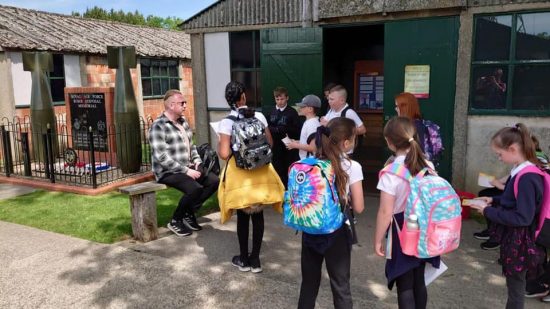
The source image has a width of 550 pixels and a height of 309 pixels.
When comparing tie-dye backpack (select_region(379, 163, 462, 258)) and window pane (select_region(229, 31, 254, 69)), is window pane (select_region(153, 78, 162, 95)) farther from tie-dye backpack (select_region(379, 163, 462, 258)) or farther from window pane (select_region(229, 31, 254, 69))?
tie-dye backpack (select_region(379, 163, 462, 258))

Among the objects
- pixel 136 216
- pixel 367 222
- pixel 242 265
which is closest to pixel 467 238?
pixel 367 222

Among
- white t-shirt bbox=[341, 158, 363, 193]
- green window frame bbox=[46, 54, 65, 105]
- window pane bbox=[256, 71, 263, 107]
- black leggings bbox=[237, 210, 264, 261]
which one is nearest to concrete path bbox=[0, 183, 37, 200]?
window pane bbox=[256, 71, 263, 107]

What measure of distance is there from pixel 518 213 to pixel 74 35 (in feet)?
49.8

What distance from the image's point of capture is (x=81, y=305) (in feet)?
12.3

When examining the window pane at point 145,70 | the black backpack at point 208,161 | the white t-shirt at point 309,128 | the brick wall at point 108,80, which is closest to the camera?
the white t-shirt at point 309,128

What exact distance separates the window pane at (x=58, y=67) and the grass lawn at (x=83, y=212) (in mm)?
6675

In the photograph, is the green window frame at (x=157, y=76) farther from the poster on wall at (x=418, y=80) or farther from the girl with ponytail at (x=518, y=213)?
the girl with ponytail at (x=518, y=213)

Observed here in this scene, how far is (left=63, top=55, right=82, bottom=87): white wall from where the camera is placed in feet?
45.4

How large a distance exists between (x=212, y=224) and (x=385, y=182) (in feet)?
11.4

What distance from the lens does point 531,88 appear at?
625cm

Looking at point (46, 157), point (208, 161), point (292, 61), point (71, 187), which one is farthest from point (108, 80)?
A: point (208, 161)

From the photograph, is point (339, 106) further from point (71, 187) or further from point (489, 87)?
point (71, 187)

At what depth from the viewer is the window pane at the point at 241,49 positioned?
27.8 ft

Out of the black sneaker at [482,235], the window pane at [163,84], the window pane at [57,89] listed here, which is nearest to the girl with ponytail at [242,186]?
the black sneaker at [482,235]
